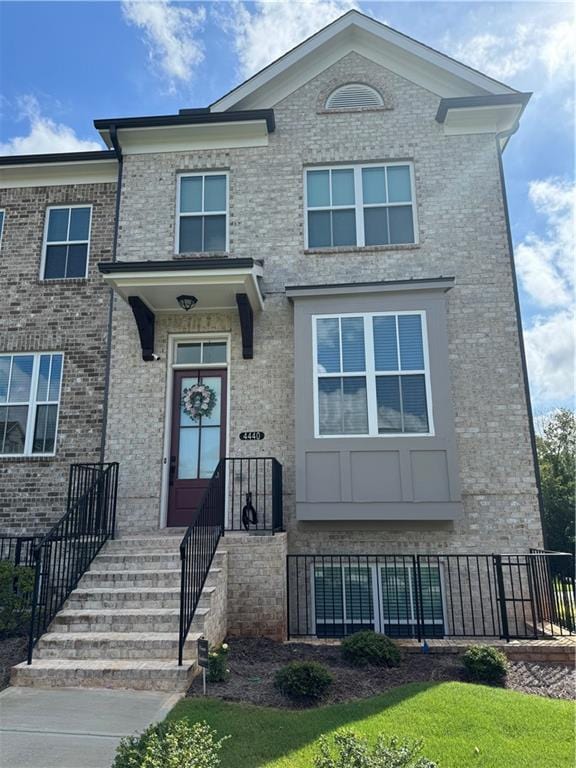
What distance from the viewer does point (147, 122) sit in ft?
32.7

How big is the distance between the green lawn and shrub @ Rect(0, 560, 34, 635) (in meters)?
3.22

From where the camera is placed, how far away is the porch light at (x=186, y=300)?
8.68m

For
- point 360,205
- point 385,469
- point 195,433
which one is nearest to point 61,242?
point 195,433

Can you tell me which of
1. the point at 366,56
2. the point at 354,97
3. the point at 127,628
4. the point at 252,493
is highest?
the point at 366,56

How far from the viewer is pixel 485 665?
17.6 ft

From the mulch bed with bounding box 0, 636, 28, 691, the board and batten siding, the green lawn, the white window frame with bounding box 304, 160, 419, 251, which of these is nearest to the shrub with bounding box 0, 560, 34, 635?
the mulch bed with bounding box 0, 636, 28, 691

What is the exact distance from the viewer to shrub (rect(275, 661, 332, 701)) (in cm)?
477

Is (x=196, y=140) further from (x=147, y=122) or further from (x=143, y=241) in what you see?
(x=143, y=241)

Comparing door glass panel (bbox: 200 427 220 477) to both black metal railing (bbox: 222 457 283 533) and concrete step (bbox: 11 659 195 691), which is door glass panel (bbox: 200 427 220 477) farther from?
concrete step (bbox: 11 659 195 691)

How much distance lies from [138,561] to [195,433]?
Result: 8.64ft

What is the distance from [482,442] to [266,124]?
6974 mm

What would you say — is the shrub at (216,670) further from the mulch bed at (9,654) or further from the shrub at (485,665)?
the shrub at (485,665)

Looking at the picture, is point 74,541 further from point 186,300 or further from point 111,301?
point 111,301

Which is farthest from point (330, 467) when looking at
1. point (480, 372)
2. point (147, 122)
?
point (147, 122)
